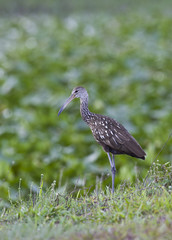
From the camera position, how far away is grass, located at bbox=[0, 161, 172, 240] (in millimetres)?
3668

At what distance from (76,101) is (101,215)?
655cm

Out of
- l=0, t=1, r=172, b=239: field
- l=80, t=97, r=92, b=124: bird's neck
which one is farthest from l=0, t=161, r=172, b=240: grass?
l=80, t=97, r=92, b=124: bird's neck

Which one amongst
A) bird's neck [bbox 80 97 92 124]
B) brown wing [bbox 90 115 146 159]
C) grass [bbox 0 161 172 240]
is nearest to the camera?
grass [bbox 0 161 172 240]

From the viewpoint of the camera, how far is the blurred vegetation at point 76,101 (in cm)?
757

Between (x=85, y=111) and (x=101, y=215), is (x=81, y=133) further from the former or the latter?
(x=101, y=215)

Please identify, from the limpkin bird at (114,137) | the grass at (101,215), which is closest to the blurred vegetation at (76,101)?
the grass at (101,215)

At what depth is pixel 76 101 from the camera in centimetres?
1055

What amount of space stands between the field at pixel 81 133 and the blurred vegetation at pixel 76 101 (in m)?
0.02

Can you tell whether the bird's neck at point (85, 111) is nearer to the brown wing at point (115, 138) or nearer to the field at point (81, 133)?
the brown wing at point (115, 138)

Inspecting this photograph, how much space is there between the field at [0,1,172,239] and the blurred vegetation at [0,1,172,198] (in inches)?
0.9

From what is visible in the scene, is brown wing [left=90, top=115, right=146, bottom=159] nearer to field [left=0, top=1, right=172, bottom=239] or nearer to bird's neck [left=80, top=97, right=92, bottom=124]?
bird's neck [left=80, top=97, right=92, bottom=124]

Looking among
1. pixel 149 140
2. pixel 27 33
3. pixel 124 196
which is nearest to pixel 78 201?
pixel 124 196

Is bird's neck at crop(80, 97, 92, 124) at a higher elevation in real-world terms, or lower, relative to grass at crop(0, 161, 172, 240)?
higher

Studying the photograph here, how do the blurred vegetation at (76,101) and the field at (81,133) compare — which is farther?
the blurred vegetation at (76,101)
